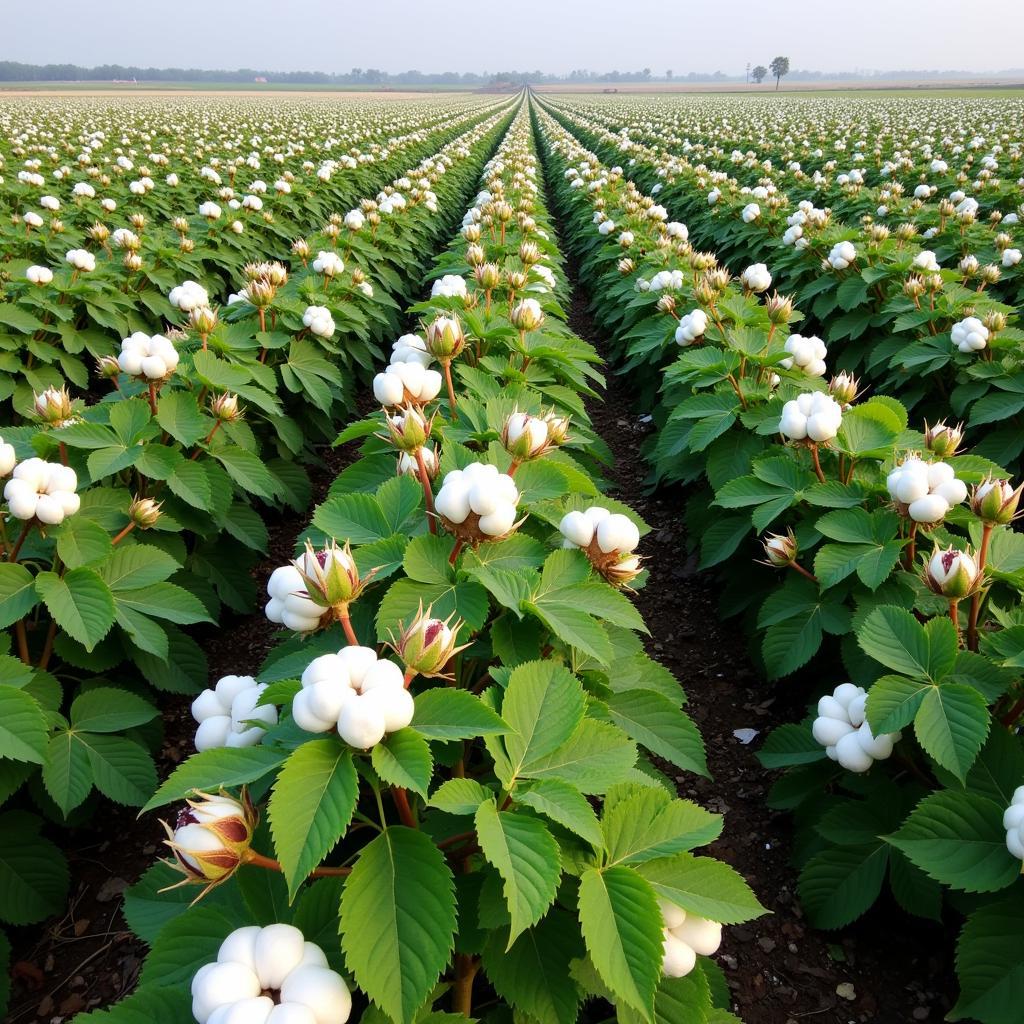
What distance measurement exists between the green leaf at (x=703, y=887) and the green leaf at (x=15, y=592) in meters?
1.58

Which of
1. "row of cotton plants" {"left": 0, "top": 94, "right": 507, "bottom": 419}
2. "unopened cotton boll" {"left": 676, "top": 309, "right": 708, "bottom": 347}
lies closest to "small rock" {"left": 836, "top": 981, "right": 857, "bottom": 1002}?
"unopened cotton boll" {"left": 676, "top": 309, "right": 708, "bottom": 347}

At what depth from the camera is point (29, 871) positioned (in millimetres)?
1927

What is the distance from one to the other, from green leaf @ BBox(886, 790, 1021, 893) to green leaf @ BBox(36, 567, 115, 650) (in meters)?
1.83

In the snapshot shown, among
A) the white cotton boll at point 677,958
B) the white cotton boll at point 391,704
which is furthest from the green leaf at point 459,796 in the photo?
the white cotton boll at point 677,958

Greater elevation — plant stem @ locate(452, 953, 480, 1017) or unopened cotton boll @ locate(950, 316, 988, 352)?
unopened cotton boll @ locate(950, 316, 988, 352)

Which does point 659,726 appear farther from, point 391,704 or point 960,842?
point 391,704

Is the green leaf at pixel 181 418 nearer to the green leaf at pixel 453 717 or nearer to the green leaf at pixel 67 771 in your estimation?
the green leaf at pixel 67 771

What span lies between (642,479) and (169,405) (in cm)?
278

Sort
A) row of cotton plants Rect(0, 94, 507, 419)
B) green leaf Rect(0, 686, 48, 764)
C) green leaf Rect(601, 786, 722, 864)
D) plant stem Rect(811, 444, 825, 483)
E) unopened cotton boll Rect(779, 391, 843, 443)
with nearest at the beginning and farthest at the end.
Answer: green leaf Rect(601, 786, 722, 864)
green leaf Rect(0, 686, 48, 764)
unopened cotton boll Rect(779, 391, 843, 443)
plant stem Rect(811, 444, 825, 483)
row of cotton plants Rect(0, 94, 507, 419)

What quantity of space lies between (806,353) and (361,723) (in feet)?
8.59

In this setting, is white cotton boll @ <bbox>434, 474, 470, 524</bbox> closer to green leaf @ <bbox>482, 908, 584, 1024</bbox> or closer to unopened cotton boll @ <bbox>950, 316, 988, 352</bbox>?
green leaf @ <bbox>482, 908, 584, 1024</bbox>

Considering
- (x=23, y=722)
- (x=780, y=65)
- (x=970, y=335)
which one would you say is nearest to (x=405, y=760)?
(x=23, y=722)

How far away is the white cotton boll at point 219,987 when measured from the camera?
2.64 ft

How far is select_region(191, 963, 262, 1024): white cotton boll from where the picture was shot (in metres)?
0.81
